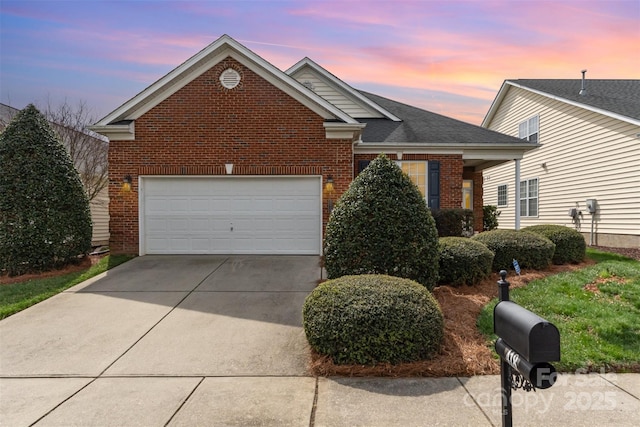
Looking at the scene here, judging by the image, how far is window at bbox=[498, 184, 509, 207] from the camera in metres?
19.7

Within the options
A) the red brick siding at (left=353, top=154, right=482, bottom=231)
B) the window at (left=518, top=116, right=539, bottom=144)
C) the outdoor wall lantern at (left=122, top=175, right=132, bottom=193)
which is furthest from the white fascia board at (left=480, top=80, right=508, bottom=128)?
the outdoor wall lantern at (left=122, top=175, right=132, bottom=193)

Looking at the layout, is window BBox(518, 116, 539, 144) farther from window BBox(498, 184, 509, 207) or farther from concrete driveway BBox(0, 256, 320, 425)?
concrete driveway BBox(0, 256, 320, 425)

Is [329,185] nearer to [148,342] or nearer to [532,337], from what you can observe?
[148,342]

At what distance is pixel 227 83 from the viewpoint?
10297 mm

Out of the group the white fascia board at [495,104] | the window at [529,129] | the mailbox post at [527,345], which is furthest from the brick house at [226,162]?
the white fascia board at [495,104]

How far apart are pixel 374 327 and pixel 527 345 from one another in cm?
236

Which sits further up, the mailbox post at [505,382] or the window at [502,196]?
the window at [502,196]

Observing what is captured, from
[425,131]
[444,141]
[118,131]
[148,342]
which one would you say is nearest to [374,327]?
[148,342]

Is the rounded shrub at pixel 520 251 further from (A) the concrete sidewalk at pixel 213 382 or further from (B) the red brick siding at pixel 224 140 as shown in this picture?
(A) the concrete sidewalk at pixel 213 382

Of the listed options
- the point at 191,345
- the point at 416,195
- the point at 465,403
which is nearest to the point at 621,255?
the point at 416,195

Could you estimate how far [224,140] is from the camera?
33.6 ft

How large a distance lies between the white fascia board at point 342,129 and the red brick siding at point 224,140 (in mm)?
165

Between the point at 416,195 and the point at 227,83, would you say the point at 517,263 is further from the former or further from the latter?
the point at 227,83

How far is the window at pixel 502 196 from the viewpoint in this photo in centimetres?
1969
